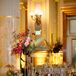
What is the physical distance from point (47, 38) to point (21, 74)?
3.81 meters

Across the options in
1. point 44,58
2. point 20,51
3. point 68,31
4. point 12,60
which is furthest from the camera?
point 68,31

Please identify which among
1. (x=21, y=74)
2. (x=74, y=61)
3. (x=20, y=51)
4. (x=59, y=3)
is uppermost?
(x=59, y=3)

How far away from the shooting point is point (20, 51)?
11.0 feet

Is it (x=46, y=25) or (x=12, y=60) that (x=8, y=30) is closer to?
(x=12, y=60)

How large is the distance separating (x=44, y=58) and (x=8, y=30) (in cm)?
291

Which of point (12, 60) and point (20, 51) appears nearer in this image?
point (20, 51)

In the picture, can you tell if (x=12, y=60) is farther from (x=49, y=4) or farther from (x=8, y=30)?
(x=49, y=4)

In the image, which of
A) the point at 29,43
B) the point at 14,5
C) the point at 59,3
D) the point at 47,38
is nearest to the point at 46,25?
the point at 47,38

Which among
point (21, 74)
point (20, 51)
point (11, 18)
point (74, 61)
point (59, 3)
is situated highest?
point (59, 3)

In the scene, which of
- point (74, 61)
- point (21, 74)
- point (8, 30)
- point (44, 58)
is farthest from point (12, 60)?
point (74, 61)

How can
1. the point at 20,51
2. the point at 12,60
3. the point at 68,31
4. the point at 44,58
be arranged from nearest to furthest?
the point at 20,51 < the point at 12,60 < the point at 44,58 < the point at 68,31

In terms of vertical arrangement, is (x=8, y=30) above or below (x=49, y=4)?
below

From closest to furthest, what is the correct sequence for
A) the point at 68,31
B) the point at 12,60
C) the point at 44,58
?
the point at 12,60
the point at 44,58
the point at 68,31

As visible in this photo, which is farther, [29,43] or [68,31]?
[68,31]
